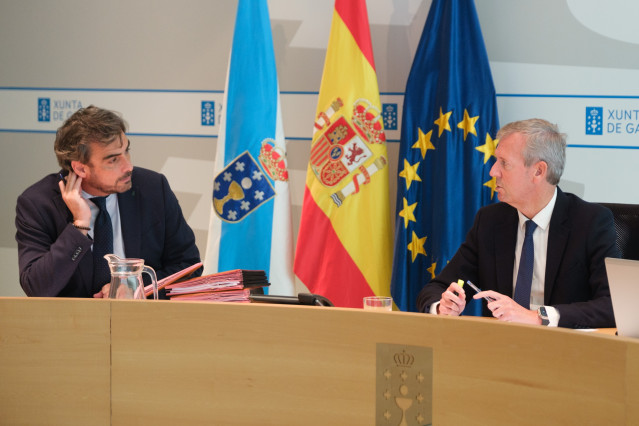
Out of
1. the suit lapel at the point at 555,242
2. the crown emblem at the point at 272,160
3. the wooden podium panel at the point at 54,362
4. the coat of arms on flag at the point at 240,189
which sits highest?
the crown emblem at the point at 272,160

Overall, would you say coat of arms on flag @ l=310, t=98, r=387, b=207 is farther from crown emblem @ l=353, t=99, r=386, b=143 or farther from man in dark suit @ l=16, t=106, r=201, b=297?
man in dark suit @ l=16, t=106, r=201, b=297

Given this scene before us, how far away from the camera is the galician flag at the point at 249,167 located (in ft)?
11.9

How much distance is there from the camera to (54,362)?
163 centimetres

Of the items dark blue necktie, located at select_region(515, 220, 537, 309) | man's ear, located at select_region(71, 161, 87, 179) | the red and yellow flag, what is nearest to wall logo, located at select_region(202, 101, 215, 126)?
the red and yellow flag

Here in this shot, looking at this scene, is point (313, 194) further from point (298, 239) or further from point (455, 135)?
point (455, 135)

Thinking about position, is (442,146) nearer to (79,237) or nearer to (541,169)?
(541,169)

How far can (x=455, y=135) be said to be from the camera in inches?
139

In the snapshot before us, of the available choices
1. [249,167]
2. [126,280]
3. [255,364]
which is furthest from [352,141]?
[255,364]

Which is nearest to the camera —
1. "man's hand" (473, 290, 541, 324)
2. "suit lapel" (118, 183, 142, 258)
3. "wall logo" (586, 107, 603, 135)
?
"man's hand" (473, 290, 541, 324)

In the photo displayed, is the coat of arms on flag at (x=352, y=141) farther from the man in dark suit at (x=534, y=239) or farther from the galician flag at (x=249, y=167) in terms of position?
the man in dark suit at (x=534, y=239)

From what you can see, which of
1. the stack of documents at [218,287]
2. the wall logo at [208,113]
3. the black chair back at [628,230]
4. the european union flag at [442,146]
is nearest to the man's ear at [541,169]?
the black chair back at [628,230]

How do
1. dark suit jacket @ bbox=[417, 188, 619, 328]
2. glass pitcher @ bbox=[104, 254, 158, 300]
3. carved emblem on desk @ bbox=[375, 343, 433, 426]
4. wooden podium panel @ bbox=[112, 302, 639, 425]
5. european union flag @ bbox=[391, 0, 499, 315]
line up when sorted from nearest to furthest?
wooden podium panel @ bbox=[112, 302, 639, 425] → carved emblem on desk @ bbox=[375, 343, 433, 426] → glass pitcher @ bbox=[104, 254, 158, 300] → dark suit jacket @ bbox=[417, 188, 619, 328] → european union flag @ bbox=[391, 0, 499, 315]

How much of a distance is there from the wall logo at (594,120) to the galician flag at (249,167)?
1665 mm

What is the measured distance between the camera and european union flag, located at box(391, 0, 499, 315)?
3486 millimetres
